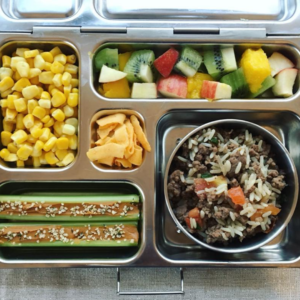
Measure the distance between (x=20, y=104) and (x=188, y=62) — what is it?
87 centimetres

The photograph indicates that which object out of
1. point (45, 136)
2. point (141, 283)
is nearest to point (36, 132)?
point (45, 136)

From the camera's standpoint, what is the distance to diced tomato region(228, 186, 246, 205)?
1.64 m

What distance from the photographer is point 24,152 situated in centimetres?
173

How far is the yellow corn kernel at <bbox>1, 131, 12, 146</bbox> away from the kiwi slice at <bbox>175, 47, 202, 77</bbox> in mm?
914

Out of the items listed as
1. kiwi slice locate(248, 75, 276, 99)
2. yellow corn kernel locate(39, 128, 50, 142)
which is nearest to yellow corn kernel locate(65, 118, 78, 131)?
yellow corn kernel locate(39, 128, 50, 142)

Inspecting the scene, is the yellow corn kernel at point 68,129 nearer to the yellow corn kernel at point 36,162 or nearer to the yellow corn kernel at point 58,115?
the yellow corn kernel at point 58,115

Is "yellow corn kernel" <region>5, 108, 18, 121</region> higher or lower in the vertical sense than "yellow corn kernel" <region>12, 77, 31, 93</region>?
lower

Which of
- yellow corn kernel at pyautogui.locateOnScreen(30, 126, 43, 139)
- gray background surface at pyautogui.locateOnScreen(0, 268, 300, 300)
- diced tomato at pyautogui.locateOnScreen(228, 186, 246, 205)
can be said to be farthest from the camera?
gray background surface at pyautogui.locateOnScreen(0, 268, 300, 300)

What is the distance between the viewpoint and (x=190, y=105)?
5.84 feet

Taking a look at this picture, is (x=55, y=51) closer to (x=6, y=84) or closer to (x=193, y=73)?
(x=6, y=84)

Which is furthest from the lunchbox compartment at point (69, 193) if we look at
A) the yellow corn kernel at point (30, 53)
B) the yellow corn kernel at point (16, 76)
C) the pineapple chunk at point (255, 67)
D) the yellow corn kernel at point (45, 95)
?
the pineapple chunk at point (255, 67)

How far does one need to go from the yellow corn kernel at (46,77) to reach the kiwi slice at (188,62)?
0.64 metres

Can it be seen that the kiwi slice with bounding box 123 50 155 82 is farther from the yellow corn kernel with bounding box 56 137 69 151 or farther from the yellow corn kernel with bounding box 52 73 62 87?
the yellow corn kernel with bounding box 56 137 69 151

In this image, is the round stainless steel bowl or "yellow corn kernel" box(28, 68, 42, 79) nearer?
the round stainless steel bowl
